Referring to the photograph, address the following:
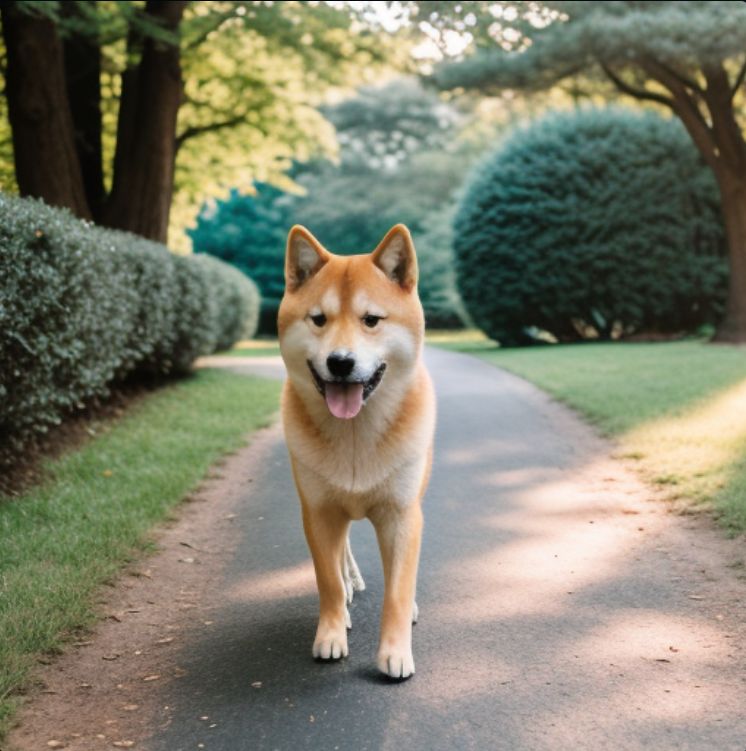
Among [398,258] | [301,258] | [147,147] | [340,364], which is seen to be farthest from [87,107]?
[340,364]

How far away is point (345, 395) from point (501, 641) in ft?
4.34

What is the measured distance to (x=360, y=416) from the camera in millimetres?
3652

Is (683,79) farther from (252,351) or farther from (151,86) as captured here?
(252,351)

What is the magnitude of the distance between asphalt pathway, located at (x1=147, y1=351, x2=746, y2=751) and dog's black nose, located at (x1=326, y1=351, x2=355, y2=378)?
48.9 inches

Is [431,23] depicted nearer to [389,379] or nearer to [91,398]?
[91,398]

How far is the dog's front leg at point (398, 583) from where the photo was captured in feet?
11.4

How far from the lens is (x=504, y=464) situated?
756 centimetres

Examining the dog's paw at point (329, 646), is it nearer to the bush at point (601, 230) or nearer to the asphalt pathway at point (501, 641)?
the asphalt pathway at point (501, 641)

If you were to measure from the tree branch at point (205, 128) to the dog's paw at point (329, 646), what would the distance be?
13.6m

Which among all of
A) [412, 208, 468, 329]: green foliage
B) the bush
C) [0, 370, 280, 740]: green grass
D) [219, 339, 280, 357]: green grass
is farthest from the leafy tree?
[0, 370, 280, 740]: green grass

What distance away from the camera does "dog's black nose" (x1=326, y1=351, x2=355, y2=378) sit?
3336mm

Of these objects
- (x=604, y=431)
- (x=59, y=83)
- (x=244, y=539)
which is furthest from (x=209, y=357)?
(x=244, y=539)

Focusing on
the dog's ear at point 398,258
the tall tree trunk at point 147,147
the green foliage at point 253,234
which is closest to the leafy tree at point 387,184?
the green foliage at point 253,234

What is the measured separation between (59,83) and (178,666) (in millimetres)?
8688
